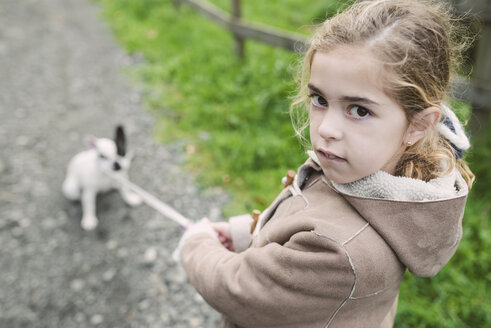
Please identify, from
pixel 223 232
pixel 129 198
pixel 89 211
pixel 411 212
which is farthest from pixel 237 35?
pixel 411 212

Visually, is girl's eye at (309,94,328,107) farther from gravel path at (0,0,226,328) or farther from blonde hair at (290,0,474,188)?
gravel path at (0,0,226,328)

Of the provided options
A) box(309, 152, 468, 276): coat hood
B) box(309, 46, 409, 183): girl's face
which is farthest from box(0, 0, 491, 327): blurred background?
box(309, 152, 468, 276): coat hood

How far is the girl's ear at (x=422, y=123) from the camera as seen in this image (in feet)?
3.52

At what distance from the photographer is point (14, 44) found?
21.4 feet

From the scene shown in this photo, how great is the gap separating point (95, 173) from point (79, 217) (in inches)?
20.5

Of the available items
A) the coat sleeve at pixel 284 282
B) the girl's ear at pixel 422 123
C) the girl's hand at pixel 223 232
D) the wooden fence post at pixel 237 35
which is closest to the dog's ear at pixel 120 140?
the girl's hand at pixel 223 232

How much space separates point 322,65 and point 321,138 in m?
0.20

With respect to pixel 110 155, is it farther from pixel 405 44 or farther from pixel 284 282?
pixel 405 44

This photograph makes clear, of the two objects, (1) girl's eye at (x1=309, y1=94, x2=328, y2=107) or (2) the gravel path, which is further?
(2) the gravel path

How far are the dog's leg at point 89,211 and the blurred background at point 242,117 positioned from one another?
0.34 feet

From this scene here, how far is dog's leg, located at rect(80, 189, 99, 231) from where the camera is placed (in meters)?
3.04

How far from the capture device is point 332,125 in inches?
41.5

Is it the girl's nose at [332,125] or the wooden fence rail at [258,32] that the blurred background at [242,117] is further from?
the girl's nose at [332,125]

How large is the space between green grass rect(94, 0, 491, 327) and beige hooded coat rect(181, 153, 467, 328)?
2.16 feet
